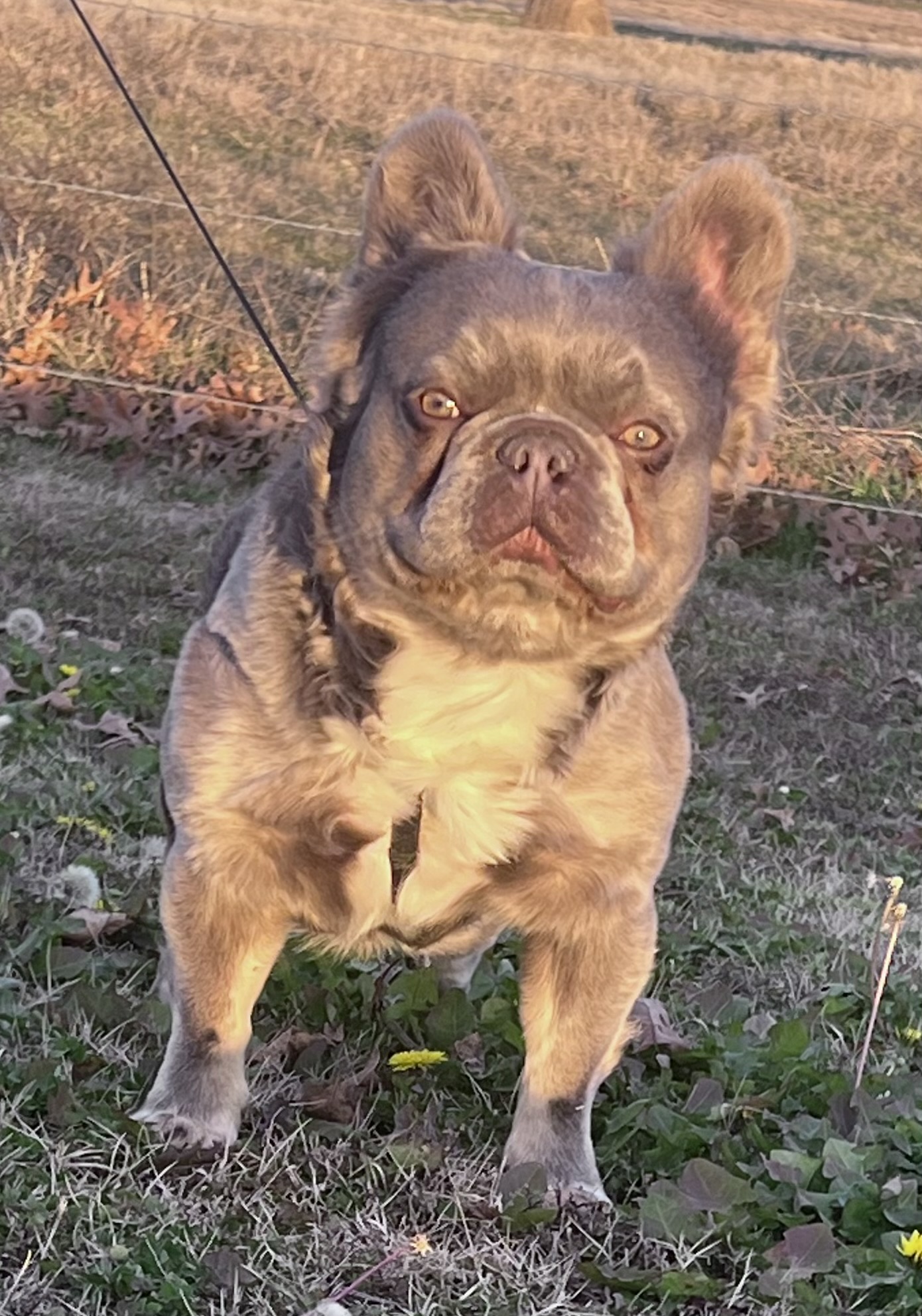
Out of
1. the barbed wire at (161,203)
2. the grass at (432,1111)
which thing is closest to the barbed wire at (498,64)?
the barbed wire at (161,203)

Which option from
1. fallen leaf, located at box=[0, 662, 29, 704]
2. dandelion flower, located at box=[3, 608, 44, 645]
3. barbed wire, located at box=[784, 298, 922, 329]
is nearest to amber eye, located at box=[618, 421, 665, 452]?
fallen leaf, located at box=[0, 662, 29, 704]

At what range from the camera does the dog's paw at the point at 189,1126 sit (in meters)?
3.17

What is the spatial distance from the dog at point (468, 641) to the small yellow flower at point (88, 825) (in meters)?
1.10

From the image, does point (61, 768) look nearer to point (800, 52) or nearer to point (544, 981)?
point (544, 981)

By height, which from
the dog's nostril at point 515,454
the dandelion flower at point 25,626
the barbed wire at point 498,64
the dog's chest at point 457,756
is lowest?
the barbed wire at point 498,64

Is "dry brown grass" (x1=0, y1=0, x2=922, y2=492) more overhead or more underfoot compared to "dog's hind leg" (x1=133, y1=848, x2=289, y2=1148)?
more underfoot

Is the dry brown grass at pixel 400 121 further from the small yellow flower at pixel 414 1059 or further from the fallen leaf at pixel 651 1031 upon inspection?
the small yellow flower at pixel 414 1059

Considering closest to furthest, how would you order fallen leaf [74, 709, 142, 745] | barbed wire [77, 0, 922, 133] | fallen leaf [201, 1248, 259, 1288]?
1. fallen leaf [201, 1248, 259, 1288]
2. fallen leaf [74, 709, 142, 745]
3. barbed wire [77, 0, 922, 133]

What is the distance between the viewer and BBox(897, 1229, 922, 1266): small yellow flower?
9.95 ft

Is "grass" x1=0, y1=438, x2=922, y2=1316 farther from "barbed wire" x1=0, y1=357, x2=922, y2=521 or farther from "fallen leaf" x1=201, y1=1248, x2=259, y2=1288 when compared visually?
"barbed wire" x1=0, y1=357, x2=922, y2=521

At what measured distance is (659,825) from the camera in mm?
3264

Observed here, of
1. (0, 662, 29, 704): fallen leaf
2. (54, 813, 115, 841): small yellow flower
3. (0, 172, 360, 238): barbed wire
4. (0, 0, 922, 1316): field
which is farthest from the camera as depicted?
(0, 172, 360, 238): barbed wire

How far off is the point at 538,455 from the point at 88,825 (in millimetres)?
2118

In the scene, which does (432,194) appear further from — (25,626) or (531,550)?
(25,626)
